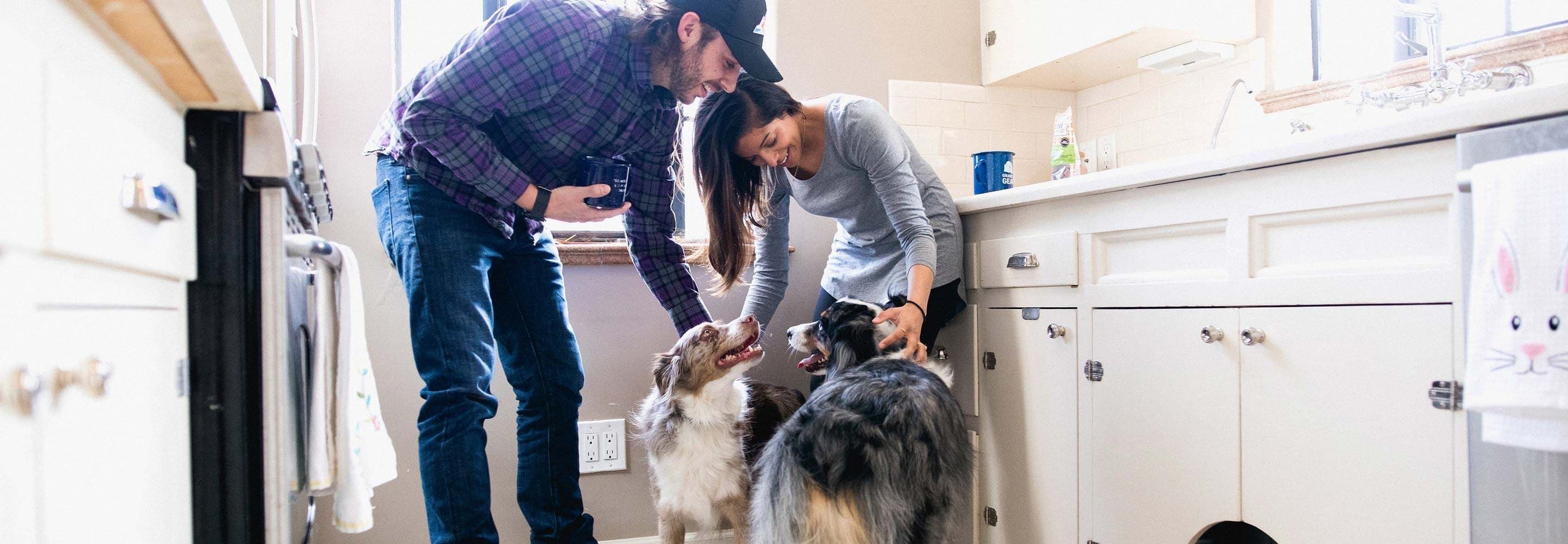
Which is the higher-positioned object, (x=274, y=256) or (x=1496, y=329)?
(x=274, y=256)

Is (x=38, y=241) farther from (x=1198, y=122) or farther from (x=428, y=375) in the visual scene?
(x=1198, y=122)

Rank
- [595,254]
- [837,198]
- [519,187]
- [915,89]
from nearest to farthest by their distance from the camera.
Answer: [519,187] < [837,198] < [595,254] < [915,89]

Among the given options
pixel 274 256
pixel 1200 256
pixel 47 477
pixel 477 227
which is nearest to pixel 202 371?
pixel 274 256

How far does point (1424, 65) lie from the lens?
2123 millimetres

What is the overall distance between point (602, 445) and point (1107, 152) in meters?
1.92

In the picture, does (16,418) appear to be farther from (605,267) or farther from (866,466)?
(605,267)

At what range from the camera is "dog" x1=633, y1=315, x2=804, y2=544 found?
1943 millimetres

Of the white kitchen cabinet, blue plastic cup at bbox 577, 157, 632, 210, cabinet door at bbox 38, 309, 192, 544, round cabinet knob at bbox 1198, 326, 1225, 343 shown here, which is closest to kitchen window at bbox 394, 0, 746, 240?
blue plastic cup at bbox 577, 157, 632, 210

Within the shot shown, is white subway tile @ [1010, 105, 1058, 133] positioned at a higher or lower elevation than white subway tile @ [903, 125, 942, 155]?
higher

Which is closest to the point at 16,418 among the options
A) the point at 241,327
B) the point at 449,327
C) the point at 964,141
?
the point at 241,327

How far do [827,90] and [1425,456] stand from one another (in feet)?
6.32

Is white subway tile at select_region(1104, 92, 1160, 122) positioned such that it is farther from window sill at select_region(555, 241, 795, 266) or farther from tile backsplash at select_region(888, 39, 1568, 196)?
window sill at select_region(555, 241, 795, 266)

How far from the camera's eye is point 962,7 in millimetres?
2988

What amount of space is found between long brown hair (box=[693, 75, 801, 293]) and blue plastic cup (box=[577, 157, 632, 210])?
21cm
